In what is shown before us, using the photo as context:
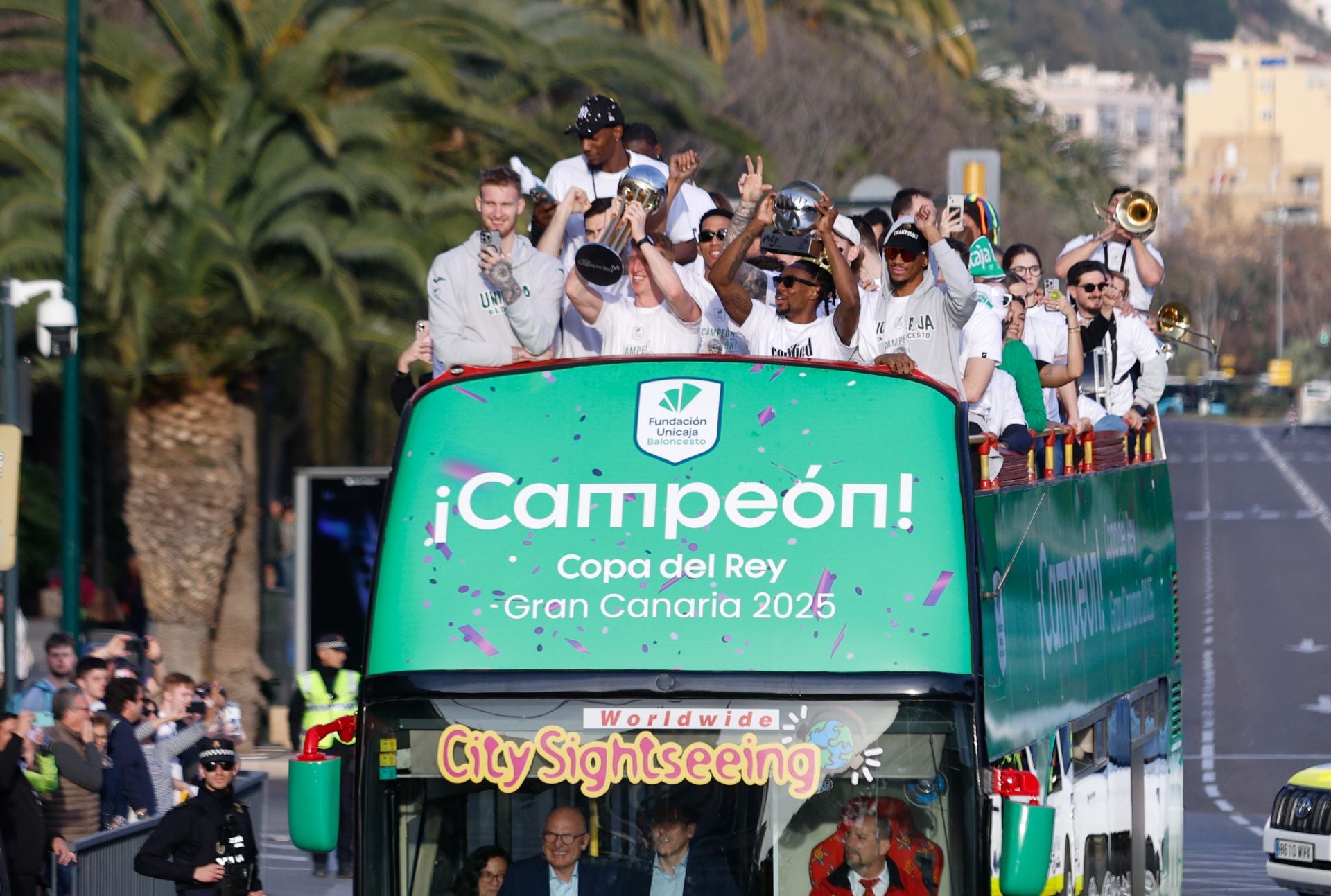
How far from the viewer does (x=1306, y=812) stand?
661 inches

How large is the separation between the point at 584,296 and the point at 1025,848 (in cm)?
338

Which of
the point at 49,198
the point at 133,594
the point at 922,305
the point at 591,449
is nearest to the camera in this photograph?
the point at 591,449

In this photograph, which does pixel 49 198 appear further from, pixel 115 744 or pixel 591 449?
pixel 591 449

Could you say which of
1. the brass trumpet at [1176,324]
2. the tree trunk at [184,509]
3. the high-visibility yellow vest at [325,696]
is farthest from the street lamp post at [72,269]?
the brass trumpet at [1176,324]

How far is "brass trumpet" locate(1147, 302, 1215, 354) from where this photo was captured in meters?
13.4

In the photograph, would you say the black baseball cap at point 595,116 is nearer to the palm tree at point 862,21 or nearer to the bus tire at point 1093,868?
the bus tire at point 1093,868

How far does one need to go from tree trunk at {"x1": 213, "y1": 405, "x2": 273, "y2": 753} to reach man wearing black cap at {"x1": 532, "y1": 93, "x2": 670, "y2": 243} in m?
13.6

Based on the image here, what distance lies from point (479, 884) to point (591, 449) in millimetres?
1494

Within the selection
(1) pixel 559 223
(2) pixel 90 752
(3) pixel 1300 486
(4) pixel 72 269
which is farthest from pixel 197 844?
(3) pixel 1300 486

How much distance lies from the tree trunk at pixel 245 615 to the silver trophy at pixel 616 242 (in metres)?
15.1

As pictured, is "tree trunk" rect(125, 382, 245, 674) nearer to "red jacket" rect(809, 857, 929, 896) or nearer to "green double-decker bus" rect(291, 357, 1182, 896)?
"green double-decker bus" rect(291, 357, 1182, 896)

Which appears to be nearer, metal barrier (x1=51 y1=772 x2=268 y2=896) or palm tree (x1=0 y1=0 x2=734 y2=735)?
metal barrier (x1=51 y1=772 x2=268 y2=896)

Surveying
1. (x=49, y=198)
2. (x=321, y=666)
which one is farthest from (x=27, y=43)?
(x=321, y=666)

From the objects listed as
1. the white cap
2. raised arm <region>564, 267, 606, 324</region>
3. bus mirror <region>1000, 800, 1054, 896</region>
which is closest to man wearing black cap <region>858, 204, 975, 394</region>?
the white cap
